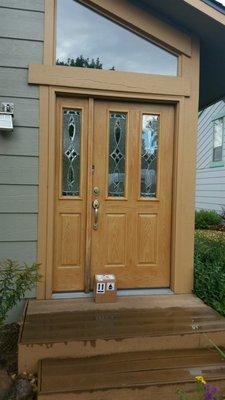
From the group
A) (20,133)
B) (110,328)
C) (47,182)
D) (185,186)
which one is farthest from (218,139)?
(110,328)

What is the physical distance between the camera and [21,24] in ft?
11.5

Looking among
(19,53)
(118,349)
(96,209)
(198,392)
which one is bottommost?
(198,392)

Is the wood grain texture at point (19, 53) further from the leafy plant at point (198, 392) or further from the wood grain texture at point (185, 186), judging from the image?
the leafy plant at point (198, 392)

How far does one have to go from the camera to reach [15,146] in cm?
352

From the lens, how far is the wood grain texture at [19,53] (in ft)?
11.4

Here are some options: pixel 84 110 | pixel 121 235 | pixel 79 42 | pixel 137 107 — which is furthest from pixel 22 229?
pixel 79 42

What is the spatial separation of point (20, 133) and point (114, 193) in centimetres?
113

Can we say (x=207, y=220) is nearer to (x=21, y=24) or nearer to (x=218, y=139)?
(x=218, y=139)

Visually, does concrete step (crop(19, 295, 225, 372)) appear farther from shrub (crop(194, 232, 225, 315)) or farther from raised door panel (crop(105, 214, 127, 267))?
raised door panel (crop(105, 214, 127, 267))

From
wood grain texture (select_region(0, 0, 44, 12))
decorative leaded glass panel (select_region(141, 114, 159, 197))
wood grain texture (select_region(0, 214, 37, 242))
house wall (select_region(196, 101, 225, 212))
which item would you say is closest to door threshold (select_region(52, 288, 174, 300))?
wood grain texture (select_region(0, 214, 37, 242))

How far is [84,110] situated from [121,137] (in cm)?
48

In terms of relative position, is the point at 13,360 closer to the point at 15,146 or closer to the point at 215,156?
the point at 15,146

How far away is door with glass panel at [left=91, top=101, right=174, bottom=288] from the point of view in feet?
12.6

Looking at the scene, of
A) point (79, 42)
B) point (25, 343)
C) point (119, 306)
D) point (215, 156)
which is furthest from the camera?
point (215, 156)
